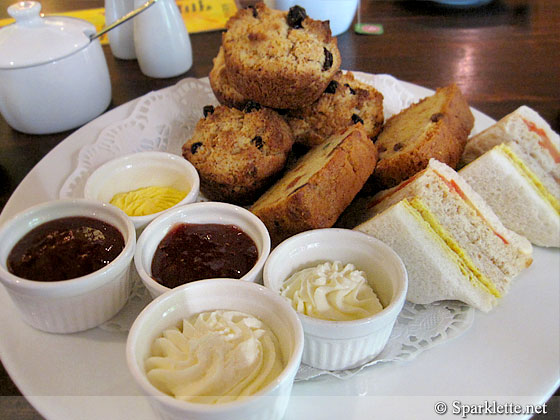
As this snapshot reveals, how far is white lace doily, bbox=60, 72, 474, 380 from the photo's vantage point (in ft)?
6.63

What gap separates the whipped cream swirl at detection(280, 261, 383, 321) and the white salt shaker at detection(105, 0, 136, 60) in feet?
9.62

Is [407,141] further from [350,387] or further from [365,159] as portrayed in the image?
[350,387]

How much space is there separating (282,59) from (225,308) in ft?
4.82

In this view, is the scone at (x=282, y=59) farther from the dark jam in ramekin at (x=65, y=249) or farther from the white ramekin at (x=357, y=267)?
the dark jam in ramekin at (x=65, y=249)

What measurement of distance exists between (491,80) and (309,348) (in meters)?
3.19

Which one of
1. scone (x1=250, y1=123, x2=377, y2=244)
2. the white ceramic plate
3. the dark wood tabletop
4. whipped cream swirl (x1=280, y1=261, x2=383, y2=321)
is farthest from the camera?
the dark wood tabletop

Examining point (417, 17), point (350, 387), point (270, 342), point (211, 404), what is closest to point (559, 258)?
point (350, 387)

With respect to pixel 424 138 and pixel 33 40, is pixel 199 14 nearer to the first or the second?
pixel 33 40

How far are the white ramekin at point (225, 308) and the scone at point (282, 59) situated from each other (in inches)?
51.4

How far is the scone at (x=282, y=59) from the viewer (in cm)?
264

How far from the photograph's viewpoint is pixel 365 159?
248 cm

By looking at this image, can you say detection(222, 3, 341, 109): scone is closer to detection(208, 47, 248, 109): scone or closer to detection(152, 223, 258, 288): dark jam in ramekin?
detection(208, 47, 248, 109): scone

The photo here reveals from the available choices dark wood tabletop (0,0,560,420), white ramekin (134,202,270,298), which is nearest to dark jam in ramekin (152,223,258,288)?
white ramekin (134,202,270,298)

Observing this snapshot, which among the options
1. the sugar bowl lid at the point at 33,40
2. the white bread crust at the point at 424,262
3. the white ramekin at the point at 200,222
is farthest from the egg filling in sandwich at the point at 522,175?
the sugar bowl lid at the point at 33,40
